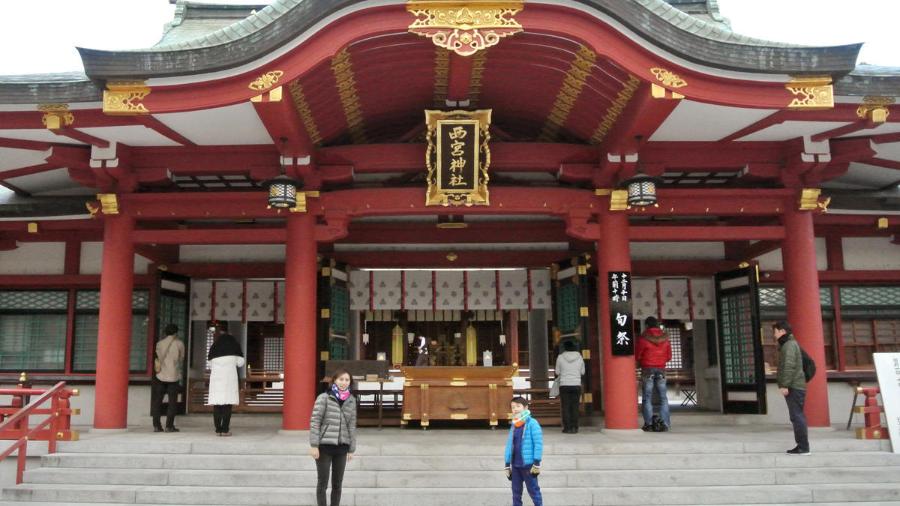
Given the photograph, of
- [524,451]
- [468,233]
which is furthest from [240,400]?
[524,451]

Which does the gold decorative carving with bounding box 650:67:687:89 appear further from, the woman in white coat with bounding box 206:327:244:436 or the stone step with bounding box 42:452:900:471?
the woman in white coat with bounding box 206:327:244:436

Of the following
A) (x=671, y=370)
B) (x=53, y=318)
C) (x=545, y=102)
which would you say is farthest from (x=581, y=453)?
(x=671, y=370)

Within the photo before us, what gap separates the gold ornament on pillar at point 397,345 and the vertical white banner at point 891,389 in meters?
17.7

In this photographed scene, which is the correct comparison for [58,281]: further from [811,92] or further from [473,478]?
[811,92]

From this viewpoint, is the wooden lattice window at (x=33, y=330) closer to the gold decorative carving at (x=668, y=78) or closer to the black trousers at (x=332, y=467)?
the black trousers at (x=332, y=467)

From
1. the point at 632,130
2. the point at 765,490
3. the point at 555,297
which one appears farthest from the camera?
the point at 555,297

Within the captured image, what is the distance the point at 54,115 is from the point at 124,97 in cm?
128

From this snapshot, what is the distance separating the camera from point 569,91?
32.0 feet

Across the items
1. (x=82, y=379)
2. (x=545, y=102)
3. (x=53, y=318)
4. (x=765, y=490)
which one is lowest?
(x=765, y=490)

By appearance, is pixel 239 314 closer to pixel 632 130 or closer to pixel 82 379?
pixel 82 379

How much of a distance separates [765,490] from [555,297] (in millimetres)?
6037

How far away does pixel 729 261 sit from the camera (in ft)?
42.2

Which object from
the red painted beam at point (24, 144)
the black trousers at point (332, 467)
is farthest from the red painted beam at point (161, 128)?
the black trousers at point (332, 467)

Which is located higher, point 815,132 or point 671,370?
point 815,132
